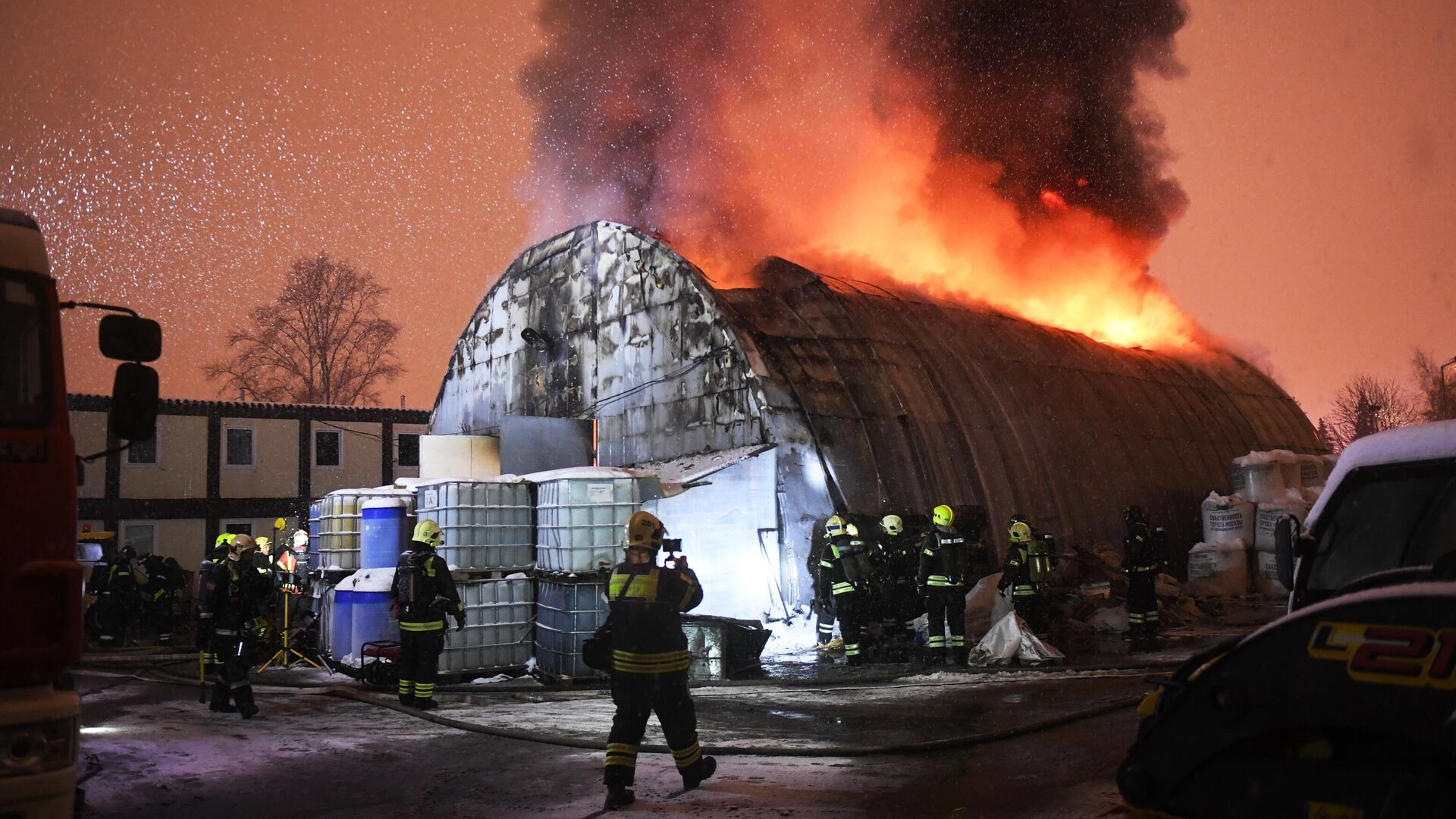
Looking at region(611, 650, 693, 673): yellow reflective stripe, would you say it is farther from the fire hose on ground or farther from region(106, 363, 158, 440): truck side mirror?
region(106, 363, 158, 440): truck side mirror

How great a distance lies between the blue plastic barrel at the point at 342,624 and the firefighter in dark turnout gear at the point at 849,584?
5.49 m

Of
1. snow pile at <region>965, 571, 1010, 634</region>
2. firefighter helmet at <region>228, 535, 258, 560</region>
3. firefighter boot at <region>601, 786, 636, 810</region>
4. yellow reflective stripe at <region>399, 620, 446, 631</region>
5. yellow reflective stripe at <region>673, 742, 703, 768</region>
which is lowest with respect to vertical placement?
firefighter boot at <region>601, 786, 636, 810</region>

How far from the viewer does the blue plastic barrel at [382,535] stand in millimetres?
12688

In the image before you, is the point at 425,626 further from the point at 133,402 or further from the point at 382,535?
the point at 133,402

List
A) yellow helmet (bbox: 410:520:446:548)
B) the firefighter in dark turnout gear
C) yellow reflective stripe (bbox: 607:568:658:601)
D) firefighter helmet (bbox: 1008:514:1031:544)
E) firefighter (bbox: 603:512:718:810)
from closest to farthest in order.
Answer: firefighter (bbox: 603:512:718:810)
yellow reflective stripe (bbox: 607:568:658:601)
yellow helmet (bbox: 410:520:446:548)
firefighter helmet (bbox: 1008:514:1031:544)
the firefighter in dark turnout gear

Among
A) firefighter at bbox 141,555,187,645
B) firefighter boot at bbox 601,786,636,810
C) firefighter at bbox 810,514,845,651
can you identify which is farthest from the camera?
firefighter at bbox 141,555,187,645

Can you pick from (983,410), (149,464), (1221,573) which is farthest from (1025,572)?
(149,464)

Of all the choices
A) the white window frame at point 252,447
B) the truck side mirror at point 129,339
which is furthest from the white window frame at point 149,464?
the truck side mirror at point 129,339

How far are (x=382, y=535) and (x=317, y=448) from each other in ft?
68.4

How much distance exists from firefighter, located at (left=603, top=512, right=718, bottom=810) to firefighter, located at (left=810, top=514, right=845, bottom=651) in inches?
263

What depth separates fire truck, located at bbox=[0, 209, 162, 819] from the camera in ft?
11.9

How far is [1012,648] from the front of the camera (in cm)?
1197

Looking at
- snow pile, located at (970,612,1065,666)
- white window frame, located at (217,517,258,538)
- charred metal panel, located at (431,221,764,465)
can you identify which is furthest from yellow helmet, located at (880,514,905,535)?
white window frame, located at (217,517,258,538)

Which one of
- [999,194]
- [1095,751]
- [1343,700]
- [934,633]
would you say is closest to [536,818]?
[1095,751]
